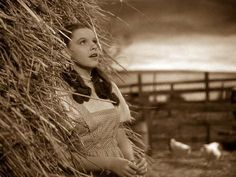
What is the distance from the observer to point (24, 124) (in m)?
1.30

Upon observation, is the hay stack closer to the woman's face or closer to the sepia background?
the woman's face

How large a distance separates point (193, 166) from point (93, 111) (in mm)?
4771

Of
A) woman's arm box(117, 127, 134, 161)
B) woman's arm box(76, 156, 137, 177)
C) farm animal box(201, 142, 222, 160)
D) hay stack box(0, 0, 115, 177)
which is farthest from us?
farm animal box(201, 142, 222, 160)

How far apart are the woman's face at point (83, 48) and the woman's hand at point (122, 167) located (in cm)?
38

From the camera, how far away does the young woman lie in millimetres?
1689

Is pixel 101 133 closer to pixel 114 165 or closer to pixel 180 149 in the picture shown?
pixel 114 165

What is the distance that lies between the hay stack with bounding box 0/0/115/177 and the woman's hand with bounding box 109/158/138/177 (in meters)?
0.23

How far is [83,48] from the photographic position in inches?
71.3

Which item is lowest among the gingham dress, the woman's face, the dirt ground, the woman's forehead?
the dirt ground

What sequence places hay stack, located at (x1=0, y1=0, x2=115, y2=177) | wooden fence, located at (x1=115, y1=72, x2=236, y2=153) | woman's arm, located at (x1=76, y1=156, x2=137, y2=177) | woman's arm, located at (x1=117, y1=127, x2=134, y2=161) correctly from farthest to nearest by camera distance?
1. wooden fence, located at (x1=115, y1=72, x2=236, y2=153)
2. woman's arm, located at (x1=117, y1=127, x2=134, y2=161)
3. woman's arm, located at (x1=76, y1=156, x2=137, y2=177)
4. hay stack, located at (x1=0, y1=0, x2=115, y2=177)

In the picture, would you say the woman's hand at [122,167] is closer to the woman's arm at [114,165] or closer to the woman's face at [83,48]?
the woman's arm at [114,165]

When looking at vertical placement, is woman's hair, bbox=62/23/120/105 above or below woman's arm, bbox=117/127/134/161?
above

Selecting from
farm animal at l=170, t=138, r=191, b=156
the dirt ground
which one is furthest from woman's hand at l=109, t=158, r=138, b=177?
farm animal at l=170, t=138, r=191, b=156

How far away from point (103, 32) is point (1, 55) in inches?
39.5
